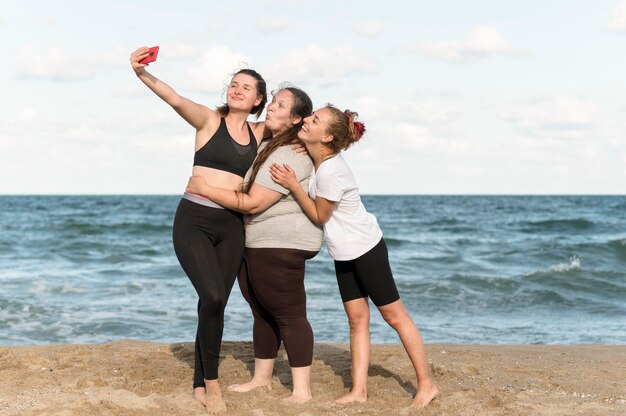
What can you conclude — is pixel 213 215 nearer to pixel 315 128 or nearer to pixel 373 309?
pixel 315 128

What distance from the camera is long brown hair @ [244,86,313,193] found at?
452 cm

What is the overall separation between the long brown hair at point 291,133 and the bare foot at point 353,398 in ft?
4.63

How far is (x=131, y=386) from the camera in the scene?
5.16m

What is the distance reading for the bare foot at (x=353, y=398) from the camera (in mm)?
4785

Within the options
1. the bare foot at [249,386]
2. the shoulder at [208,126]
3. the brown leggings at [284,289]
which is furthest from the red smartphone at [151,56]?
the bare foot at [249,386]

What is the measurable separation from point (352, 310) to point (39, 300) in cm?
733

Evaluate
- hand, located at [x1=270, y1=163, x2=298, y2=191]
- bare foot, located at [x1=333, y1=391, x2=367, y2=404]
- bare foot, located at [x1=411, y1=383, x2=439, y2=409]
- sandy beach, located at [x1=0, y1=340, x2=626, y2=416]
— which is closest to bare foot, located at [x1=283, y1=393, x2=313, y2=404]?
sandy beach, located at [x1=0, y1=340, x2=626, y2=416]

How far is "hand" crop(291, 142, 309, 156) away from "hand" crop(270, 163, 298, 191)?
0.18 m

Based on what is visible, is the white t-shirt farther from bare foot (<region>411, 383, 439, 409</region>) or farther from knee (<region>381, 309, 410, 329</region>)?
bare foot (<region>411, 383, 439, 409</region>)

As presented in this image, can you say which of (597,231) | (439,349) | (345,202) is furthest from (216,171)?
(597,231)

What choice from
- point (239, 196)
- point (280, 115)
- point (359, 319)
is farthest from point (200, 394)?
point (280, 115)

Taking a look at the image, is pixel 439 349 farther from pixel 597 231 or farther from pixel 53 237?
pixel 597 231

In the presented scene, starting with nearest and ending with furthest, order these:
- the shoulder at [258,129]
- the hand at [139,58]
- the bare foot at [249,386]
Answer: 1. the hand at [139,58]
2. the shoulder at [258,129]
3. the bare foot at [249,386]

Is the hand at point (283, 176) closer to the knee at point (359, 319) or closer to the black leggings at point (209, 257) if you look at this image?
the black leggings at point (209, 257)
